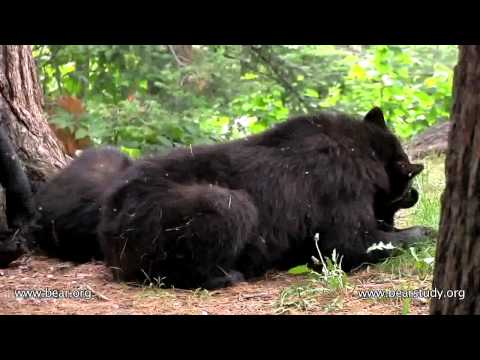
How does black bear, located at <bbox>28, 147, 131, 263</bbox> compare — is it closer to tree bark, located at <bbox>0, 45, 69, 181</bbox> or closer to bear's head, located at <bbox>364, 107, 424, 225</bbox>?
tree bark, located at <bbox>0, 45, 69, 181</bbox>

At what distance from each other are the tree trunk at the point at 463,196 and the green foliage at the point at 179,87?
631 cm

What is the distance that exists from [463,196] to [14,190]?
4.78 metres

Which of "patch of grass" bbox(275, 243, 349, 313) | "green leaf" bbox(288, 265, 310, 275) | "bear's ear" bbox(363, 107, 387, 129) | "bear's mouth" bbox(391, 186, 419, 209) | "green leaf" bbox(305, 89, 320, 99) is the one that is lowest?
"green leaf" bbox(288, 265, 310, 275)

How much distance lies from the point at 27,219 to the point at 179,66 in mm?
4617

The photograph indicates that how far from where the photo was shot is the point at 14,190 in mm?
6867

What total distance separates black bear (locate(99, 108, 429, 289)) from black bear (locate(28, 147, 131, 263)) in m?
0.65

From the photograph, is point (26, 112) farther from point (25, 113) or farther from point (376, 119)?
point (376, 119)

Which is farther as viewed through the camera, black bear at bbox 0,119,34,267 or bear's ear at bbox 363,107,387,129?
bear's ear at bbox 363,107,387,129

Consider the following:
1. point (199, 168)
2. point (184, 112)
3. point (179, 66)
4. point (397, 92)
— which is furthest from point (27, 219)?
point (397, 92)

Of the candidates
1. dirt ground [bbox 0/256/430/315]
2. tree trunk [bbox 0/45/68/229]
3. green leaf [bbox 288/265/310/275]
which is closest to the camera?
dirt ground [bbox 0/256/430/315]

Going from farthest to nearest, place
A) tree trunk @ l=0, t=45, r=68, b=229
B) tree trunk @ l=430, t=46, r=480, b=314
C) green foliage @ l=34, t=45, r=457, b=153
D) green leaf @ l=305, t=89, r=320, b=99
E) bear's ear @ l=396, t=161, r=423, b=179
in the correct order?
green leaf @ l=305, t=89, r=320, b=99, green foliage @ l=34, t=45, r=457, b=153, tree trunk @ l=0, t=45, r=68, b=229, bear's ear @ l=396, t=161, r=423, b=179, tree trunk @ l=430, t=46, r=480, b=314

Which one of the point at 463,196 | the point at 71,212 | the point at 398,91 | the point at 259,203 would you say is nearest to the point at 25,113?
the point at 71,212

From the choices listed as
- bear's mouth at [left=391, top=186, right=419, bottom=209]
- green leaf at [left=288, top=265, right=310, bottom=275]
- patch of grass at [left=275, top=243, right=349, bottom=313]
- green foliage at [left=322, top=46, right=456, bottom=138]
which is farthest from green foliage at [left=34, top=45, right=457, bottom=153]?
patch of grass at [left=275, top=243, right=349, bottom=313]

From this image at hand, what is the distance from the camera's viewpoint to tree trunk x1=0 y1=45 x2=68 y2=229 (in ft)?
23.7
